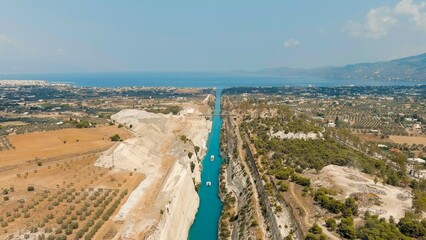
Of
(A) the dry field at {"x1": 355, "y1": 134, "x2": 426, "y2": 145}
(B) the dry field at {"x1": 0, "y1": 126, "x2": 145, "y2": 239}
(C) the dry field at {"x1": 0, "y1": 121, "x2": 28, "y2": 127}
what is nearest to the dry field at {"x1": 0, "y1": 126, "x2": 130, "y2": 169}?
(B) the dry field at {"x1": 0, "y1": 126, "x2": 145, "y2": 239}

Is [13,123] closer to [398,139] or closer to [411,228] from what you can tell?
[411,228]

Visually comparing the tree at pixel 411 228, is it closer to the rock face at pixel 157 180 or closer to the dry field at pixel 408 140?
the rock face at pixel 157 180

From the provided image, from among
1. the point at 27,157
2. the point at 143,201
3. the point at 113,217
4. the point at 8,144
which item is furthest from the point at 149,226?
the point at 8,144

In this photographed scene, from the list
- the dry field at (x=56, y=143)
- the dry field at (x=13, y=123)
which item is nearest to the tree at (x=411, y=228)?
the dry field at (x=56, y=143)

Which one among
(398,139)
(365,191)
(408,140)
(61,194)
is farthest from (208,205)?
(408,140)

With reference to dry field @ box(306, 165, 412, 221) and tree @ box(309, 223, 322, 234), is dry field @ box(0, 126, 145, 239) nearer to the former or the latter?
tree @ box(309, 223, 322, 234)

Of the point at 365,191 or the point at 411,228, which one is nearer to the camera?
the point at 411,228
